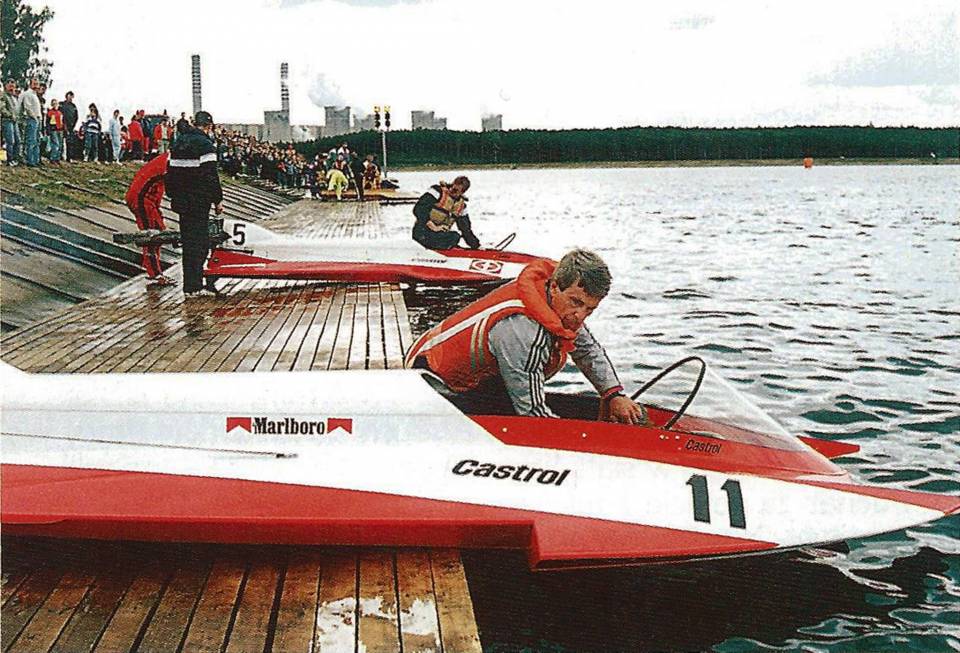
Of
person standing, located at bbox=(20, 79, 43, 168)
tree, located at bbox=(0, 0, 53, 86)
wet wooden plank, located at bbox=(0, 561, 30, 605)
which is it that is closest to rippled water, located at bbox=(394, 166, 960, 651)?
wet wooden plank, located at bbox=(0, 561, 30, 605)

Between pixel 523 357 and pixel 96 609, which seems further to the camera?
pixel 523 357

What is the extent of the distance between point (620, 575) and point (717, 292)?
15.0m

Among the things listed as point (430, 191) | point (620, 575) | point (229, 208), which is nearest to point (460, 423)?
point (620, 575)

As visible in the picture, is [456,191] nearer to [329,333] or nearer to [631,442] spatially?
[329,333]

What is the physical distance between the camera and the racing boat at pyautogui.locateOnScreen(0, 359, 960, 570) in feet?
17.1

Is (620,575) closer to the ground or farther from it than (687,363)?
closer to the ground

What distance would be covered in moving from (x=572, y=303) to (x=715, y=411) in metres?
1.17

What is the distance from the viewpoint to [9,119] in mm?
21344

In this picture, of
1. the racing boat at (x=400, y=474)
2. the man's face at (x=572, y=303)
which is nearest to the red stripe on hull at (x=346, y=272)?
the racing boat at (x=400, y=474)

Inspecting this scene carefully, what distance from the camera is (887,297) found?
1919cm

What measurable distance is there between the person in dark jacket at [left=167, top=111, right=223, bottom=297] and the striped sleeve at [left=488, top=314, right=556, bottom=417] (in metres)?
7.43

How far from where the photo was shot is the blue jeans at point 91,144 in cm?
3052

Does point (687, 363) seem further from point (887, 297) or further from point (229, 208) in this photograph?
point (229, 208)

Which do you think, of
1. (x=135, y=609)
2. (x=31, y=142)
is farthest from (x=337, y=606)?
(x=31, y=142)
